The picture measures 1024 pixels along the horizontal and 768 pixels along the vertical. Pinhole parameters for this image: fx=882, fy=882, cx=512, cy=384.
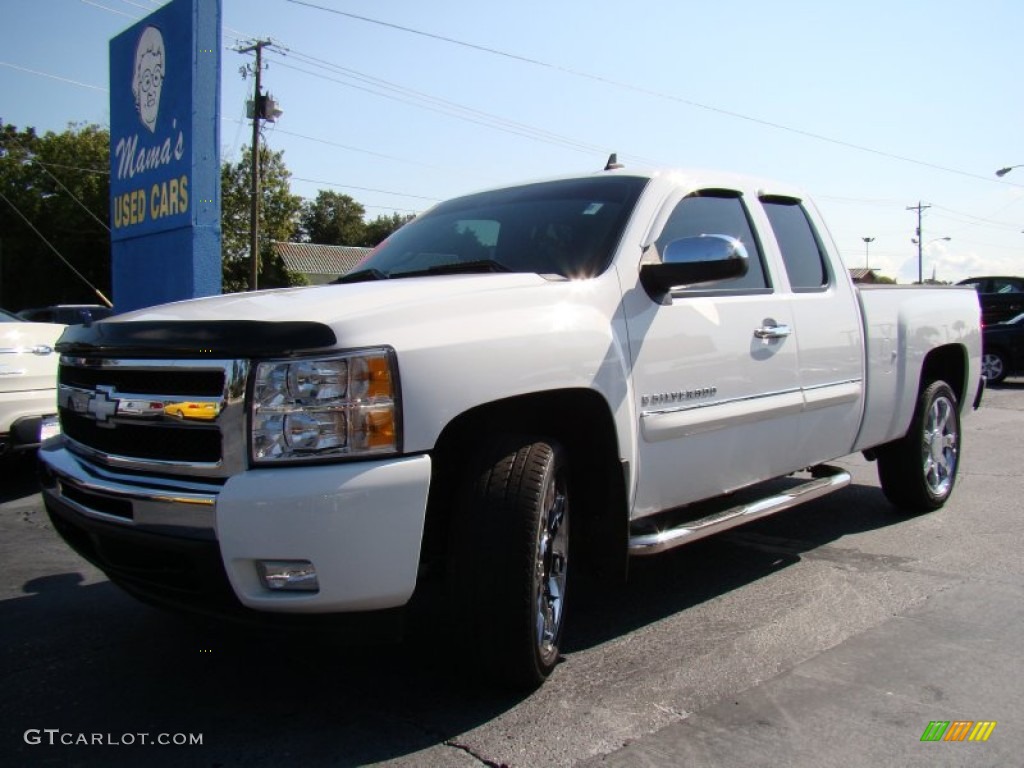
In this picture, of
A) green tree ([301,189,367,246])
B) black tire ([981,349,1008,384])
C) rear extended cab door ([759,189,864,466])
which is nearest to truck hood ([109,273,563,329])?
rear extended cab door ([759,189,864,466])

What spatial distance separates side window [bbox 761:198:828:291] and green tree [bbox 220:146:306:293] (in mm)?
44434

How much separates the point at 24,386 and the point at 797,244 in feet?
16.9

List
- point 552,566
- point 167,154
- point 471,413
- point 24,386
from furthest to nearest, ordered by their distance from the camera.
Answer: point 167,154, point 24,386, point 552,566, point 471,413

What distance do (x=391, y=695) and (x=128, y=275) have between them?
8.15 meters

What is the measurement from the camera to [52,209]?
45.2 meters

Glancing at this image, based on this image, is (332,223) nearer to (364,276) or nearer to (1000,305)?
(1000,305)

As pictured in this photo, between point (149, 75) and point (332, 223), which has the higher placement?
point (332, 223)

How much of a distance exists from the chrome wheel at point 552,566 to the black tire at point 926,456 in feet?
10.6

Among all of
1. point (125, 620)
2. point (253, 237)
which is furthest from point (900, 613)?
point (253, 237)

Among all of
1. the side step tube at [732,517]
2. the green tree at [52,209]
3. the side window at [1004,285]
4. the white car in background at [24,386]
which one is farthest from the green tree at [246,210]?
the side step tube at [732,517]

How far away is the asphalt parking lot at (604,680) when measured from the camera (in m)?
2.63

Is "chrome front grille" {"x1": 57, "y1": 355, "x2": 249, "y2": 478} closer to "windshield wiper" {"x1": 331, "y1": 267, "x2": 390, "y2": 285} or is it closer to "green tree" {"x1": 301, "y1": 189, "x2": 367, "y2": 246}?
"windshield wiper" {"x1": 331, "y1": 267, "x2": 390, "y2": 285}

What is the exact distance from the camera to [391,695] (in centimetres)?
300

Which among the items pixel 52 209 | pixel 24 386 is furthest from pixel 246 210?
pixel 24 386
